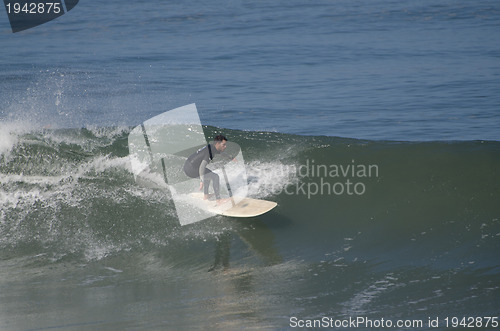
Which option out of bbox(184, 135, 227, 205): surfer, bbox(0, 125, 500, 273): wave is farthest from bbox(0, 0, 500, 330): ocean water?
bbox(184, 135, 227, 205): surfer

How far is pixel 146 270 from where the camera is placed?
789 centimetres

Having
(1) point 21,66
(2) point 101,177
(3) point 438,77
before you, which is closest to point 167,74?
(1) point 21,66

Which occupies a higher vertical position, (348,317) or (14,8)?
(14,8)

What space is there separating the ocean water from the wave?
35mm

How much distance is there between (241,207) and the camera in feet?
29.4

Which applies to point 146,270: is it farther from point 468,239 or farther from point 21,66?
point 21,66

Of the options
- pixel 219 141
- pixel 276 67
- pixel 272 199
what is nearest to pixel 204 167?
pixel 219 141

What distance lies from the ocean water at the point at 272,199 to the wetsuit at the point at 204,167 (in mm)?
566

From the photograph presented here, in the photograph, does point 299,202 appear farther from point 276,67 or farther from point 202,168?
point 276,67

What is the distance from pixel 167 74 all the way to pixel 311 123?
6.95 meters

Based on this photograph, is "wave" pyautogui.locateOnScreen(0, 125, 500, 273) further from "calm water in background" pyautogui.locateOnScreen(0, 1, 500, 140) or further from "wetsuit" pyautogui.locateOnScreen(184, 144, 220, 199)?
"calm water in background" pyautogui.locateOnScreen(0, 1, 500, 140)

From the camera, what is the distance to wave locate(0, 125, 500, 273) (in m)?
8.41

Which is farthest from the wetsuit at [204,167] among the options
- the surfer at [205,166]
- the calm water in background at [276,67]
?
the calm water in background at [276,67]

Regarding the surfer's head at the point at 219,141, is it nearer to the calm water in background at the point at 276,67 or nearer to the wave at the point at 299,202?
the wave at the point at 299,202
